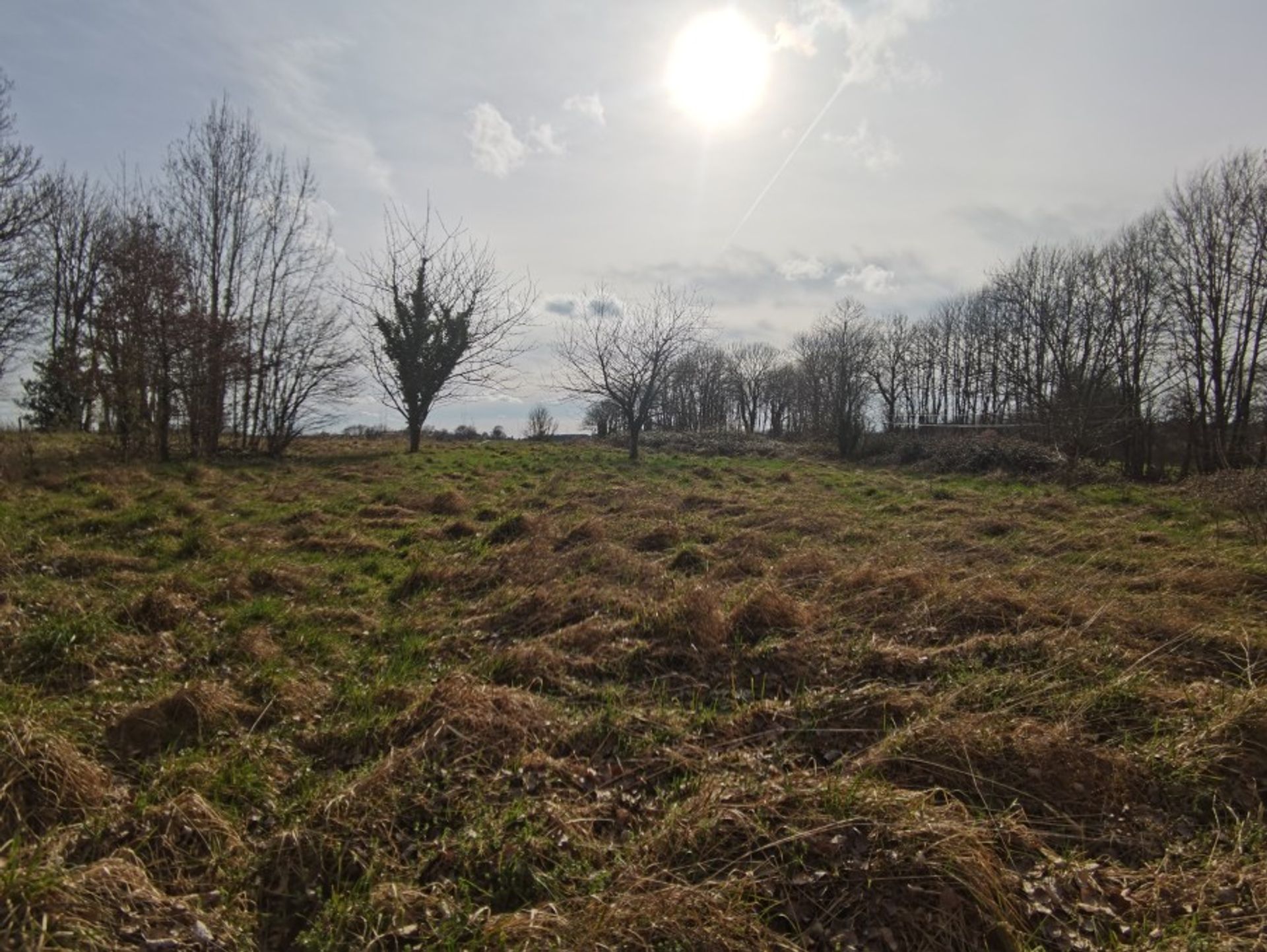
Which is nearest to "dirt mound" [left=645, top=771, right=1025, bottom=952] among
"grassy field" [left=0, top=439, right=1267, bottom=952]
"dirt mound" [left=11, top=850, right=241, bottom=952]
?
"grassy field" [left=0, top=439, right=1267, bottom=952]

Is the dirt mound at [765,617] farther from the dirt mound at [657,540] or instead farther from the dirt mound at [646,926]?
the dirt mound at [657,540]

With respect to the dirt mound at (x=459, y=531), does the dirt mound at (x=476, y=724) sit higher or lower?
lower

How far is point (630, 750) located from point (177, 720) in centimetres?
276

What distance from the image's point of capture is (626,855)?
9.26 ft

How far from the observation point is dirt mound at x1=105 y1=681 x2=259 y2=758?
3.54 metres

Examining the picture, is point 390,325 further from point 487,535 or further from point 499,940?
point 499,940

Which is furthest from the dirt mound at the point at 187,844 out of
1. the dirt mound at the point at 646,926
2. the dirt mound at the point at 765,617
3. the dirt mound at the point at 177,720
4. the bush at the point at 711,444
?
the bush at the point at 711,444

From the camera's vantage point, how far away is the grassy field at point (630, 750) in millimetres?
2484

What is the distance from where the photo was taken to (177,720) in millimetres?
3719

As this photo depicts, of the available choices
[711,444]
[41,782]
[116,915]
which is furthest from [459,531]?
[711,444]

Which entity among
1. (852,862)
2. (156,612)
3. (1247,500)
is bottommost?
(852,862)

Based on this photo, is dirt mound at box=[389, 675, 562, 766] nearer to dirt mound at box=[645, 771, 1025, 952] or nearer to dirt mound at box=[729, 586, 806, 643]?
dirt mound at box=[645, 771, 1025, 952]

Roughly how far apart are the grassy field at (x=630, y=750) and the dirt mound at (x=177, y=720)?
2 centimetres

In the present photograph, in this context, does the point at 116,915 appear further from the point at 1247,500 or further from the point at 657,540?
the point at 1247,500
